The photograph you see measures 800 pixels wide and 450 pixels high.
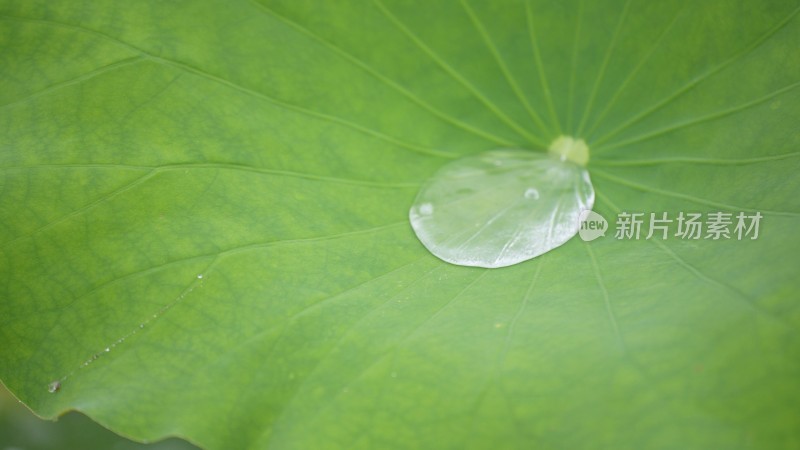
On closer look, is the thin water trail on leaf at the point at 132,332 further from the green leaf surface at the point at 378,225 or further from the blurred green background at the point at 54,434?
the blurred green background at the point at 54,434

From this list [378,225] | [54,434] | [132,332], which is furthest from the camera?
[54,434]

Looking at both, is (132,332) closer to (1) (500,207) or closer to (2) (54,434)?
(1) (500,207)

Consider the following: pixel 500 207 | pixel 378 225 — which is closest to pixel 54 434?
pixel 378 225

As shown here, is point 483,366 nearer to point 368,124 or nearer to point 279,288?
point 279,288

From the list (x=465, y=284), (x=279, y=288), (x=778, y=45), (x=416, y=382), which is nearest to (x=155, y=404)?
(x=279, y=288)

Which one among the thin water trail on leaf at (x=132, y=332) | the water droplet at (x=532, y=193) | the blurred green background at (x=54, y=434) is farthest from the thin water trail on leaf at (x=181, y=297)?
the blurred green background at (x=54, y=434)

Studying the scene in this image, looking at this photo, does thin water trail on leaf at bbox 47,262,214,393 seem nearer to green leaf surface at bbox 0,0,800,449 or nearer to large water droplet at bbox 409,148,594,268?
green leaf surface at bbox 0,0,800,449
